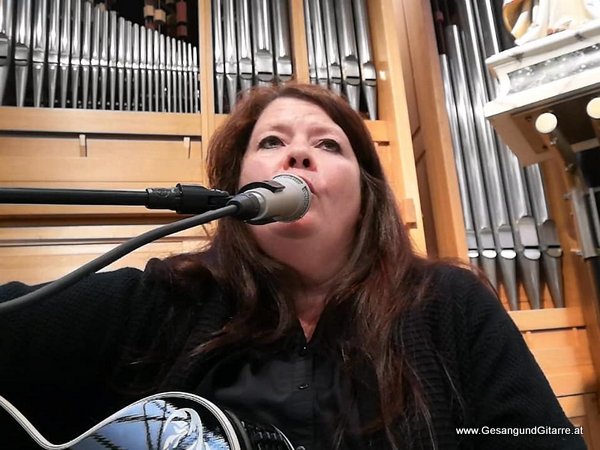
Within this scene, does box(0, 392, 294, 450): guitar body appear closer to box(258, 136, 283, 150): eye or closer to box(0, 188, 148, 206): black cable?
box(0, 188, 148, 206): black cable

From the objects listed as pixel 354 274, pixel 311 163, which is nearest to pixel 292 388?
pixel 354 274

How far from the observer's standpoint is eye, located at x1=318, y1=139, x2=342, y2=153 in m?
0.91

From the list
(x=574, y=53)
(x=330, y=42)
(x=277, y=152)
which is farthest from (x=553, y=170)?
(x=277, y=152)

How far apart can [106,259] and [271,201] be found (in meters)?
0.17

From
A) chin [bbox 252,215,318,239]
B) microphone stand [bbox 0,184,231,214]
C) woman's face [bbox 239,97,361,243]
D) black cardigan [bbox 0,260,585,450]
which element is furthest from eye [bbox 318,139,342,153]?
microphone stand [bbox 0,184,231,214]

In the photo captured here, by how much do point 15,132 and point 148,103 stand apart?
358 mm

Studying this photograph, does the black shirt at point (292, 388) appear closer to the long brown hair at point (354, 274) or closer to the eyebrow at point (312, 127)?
the long brown hair at point (354, 274)

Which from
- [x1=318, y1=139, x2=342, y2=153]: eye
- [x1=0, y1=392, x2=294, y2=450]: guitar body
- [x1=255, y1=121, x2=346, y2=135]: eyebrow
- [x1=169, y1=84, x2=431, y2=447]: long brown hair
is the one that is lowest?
[x1=0, y1=392, x2=294, y2=450]: guitar body

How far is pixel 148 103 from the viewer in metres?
1.56

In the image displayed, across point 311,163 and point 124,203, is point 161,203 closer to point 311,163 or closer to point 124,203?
point 124,203

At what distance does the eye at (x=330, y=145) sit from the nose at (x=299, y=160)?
6cm

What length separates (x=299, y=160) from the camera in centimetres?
85

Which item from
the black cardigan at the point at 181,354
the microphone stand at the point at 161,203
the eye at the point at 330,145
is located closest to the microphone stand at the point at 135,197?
the microphone stand at the point at 161,203

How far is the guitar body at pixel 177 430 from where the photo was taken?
0.54m
